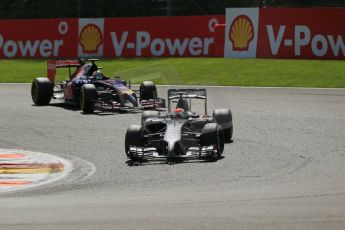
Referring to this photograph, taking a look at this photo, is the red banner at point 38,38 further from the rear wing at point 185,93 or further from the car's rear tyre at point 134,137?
the car's rear tyre at point 134,137

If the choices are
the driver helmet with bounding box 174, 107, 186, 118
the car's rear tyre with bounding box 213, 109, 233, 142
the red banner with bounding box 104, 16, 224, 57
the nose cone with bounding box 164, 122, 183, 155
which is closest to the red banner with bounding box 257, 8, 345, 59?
the red banner with bounding box 104, 16, 224, 57

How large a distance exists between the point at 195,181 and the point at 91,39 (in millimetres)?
24377

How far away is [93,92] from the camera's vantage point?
59.7 feet

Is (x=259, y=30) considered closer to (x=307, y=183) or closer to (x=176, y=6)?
(x=176, y=6)

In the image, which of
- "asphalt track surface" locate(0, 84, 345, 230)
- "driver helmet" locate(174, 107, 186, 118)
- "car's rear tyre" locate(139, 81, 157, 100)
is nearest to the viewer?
"asphalt track surface" locate(0, 84, 345, 230)

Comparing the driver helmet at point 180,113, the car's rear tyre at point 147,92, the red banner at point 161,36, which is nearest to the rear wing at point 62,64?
the car's rear tyre at point 147,92

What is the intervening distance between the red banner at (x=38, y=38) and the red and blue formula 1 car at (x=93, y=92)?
13279 millimetres

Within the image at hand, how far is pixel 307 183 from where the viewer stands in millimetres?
9484

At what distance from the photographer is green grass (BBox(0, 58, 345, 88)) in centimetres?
2547

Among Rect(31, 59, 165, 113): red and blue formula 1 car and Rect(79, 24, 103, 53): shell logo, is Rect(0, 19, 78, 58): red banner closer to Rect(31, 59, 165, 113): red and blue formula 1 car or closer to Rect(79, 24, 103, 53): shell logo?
Rect(79, 24, 103, 53): shell logo

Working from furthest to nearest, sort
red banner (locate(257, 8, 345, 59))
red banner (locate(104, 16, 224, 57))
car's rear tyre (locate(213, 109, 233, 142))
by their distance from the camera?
red banner (locate(104, 16, 224, 57))
red banner (locate(257, 8, 345, 59))
car's rear tyre (locate(213, 109, 233, 142))

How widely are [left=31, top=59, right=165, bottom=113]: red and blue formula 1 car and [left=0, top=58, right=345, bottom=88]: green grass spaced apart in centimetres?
646

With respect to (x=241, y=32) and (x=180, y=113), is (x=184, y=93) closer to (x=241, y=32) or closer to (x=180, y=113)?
(x=180, y=113)

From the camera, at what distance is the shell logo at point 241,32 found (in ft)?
97.8
